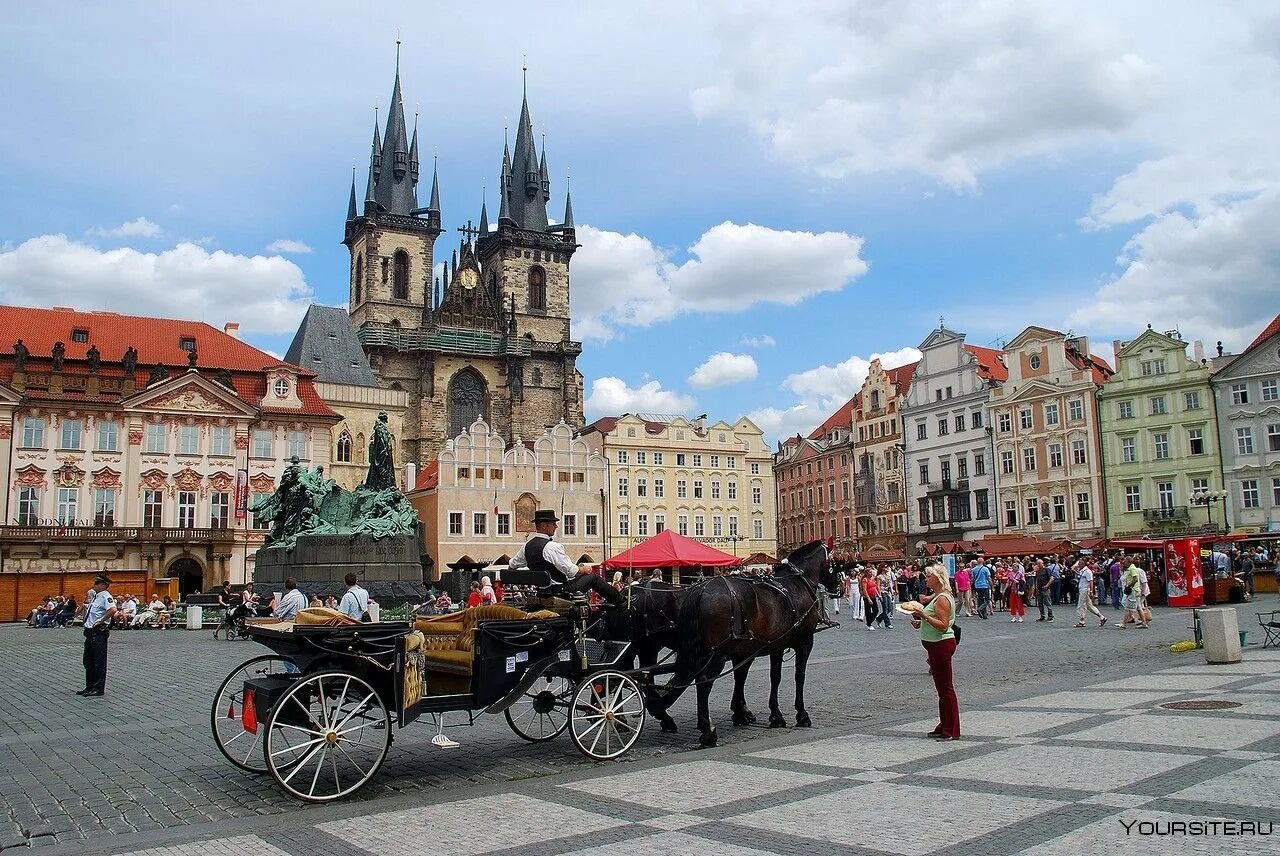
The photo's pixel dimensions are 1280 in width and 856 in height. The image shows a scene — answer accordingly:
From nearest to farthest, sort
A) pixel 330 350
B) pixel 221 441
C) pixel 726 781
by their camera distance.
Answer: pixel 726 781 < pixel 221 441 < pixel 330 350

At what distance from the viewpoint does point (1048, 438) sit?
Result: 178ft

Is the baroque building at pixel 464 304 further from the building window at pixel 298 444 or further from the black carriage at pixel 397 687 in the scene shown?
the black carriage at pixel 397 687

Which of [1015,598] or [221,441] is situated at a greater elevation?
[221,441]

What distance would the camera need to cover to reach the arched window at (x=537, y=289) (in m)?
87.2

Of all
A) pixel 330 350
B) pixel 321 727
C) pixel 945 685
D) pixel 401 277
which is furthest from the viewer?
pixel 401 277

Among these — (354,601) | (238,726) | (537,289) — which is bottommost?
(238,726)

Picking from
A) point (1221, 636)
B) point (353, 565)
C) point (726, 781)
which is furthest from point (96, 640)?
point (1221, 636)

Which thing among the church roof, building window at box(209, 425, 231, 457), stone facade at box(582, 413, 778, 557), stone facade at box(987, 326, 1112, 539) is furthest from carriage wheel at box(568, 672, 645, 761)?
the church roof

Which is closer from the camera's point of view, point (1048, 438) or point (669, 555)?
point (669, 555)

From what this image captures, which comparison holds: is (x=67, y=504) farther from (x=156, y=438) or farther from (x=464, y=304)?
(x=464, y=304)

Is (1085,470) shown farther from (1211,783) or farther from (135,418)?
(1211,783)

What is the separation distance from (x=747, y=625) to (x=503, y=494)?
172ft

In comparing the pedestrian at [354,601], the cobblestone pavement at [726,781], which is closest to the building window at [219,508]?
the cobblestone pavement at [726,781]

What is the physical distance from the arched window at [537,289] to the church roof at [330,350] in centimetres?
1799
